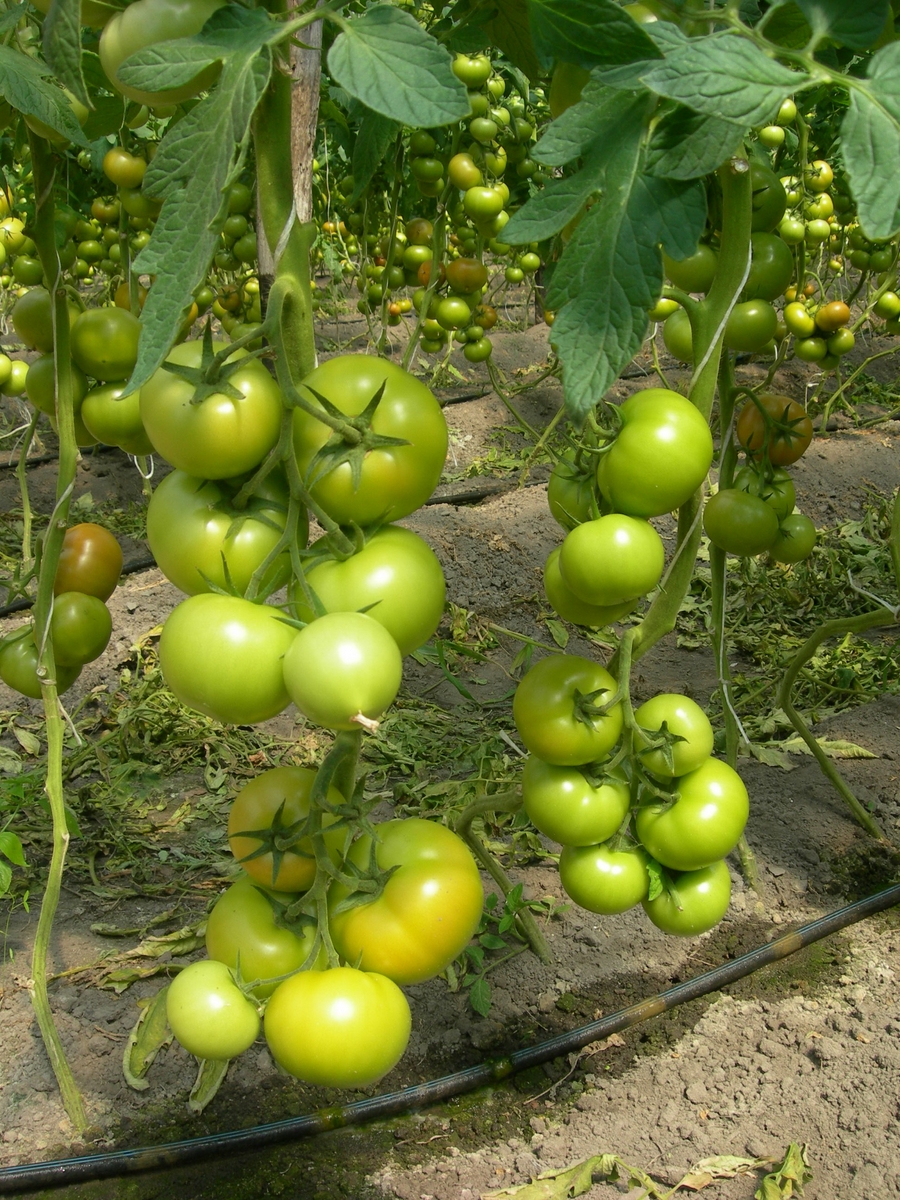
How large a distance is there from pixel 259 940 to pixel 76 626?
512mm

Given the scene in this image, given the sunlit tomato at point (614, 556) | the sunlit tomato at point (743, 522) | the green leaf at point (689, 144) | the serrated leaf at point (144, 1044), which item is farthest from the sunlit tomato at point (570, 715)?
the serrated leaf at point (144, 1044)

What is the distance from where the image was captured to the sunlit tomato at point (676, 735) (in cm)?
83

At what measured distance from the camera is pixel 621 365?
59cm

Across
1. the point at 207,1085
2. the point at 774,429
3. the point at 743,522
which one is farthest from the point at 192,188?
the point at 207,1085

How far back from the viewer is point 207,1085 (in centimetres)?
127

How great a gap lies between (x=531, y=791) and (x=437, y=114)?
0.55 metres

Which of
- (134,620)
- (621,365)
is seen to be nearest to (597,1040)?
(621,365)

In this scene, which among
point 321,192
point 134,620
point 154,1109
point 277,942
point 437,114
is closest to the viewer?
point 437,114

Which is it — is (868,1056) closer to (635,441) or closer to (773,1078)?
(773,1078)

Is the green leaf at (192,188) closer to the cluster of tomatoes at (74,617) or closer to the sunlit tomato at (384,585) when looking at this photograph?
the sunlit tomato at (384,585)

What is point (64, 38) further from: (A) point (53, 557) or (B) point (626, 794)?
(B) point (626, 794)

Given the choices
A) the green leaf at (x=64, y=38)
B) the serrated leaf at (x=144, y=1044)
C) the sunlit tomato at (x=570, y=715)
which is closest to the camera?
the green leaf at (x=64, y=38)

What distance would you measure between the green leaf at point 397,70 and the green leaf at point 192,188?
1.9 inches

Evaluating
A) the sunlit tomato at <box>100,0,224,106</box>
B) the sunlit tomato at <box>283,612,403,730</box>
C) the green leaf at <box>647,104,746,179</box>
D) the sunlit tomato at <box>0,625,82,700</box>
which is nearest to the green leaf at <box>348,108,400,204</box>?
the sunlit tomato at <box>100,0,224,106</box>
